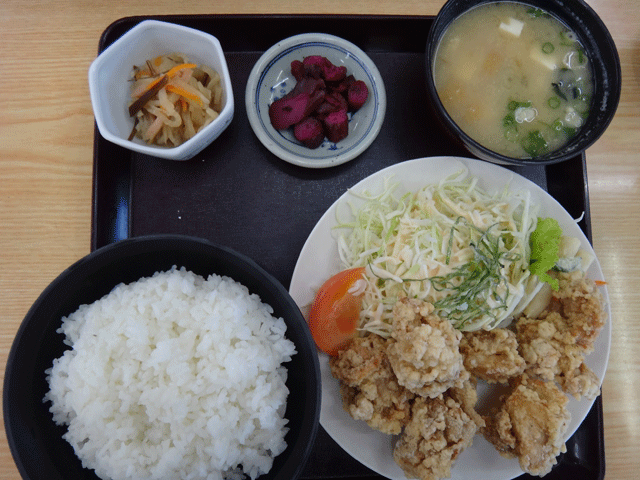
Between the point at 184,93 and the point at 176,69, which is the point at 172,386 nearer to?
the point at 184,93

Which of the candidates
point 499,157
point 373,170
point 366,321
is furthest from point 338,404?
point 499,157

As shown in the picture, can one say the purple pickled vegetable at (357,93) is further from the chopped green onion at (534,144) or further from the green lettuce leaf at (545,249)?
the green lettuce leaf at (545,249)

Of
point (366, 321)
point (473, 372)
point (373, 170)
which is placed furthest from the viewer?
point (373, 170)

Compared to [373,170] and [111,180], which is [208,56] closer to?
[111,180]

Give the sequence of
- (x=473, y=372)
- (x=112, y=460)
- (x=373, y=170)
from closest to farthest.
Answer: (x=112, y=460), (x=473, y=372), (x=373, y=170)

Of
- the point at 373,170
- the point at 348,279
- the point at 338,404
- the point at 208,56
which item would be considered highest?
the point at 208,56

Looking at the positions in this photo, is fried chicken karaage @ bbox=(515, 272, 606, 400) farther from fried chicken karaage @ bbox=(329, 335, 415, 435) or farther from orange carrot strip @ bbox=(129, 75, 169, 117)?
orange carrot strip @ bbox=(129, 75, 169, 117)
